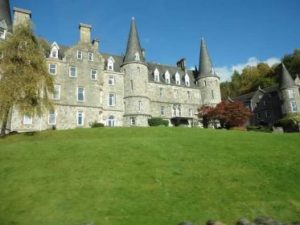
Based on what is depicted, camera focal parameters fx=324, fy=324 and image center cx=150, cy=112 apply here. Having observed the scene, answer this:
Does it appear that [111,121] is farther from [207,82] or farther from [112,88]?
[207,82]

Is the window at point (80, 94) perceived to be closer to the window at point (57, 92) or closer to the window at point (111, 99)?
the window at point (57, 92)

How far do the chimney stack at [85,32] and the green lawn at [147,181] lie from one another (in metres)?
24.2

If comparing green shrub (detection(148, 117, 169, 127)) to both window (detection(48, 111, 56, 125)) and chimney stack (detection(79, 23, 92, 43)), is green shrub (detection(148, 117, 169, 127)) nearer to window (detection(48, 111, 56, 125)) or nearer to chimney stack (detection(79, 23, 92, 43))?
window (detection(48, 111, 56, 125))

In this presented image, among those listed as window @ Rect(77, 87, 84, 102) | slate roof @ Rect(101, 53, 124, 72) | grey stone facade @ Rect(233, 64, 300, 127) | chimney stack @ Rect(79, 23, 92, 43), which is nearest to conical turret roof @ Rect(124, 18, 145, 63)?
slate roof @ Rect(101, 53, 124, 72)

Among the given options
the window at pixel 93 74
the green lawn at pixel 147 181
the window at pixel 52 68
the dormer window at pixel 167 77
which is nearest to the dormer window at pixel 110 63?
the window at pixel 93 74

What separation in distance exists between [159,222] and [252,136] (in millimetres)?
18637

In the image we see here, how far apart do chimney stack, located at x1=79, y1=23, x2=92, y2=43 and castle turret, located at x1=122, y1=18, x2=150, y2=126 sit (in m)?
6.45

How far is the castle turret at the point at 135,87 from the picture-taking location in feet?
153

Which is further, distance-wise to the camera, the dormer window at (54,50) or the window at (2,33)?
the dormer window at (54,50)

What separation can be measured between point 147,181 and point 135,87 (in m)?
30.5

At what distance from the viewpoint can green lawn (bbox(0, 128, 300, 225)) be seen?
1486cm

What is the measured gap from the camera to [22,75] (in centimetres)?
3078

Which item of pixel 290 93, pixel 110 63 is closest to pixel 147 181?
pixel 110 63

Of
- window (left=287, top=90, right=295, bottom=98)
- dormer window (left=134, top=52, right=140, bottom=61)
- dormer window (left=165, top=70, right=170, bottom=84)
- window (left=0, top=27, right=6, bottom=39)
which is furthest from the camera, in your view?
window (left=287, top=90, right=295, bottom=98)
